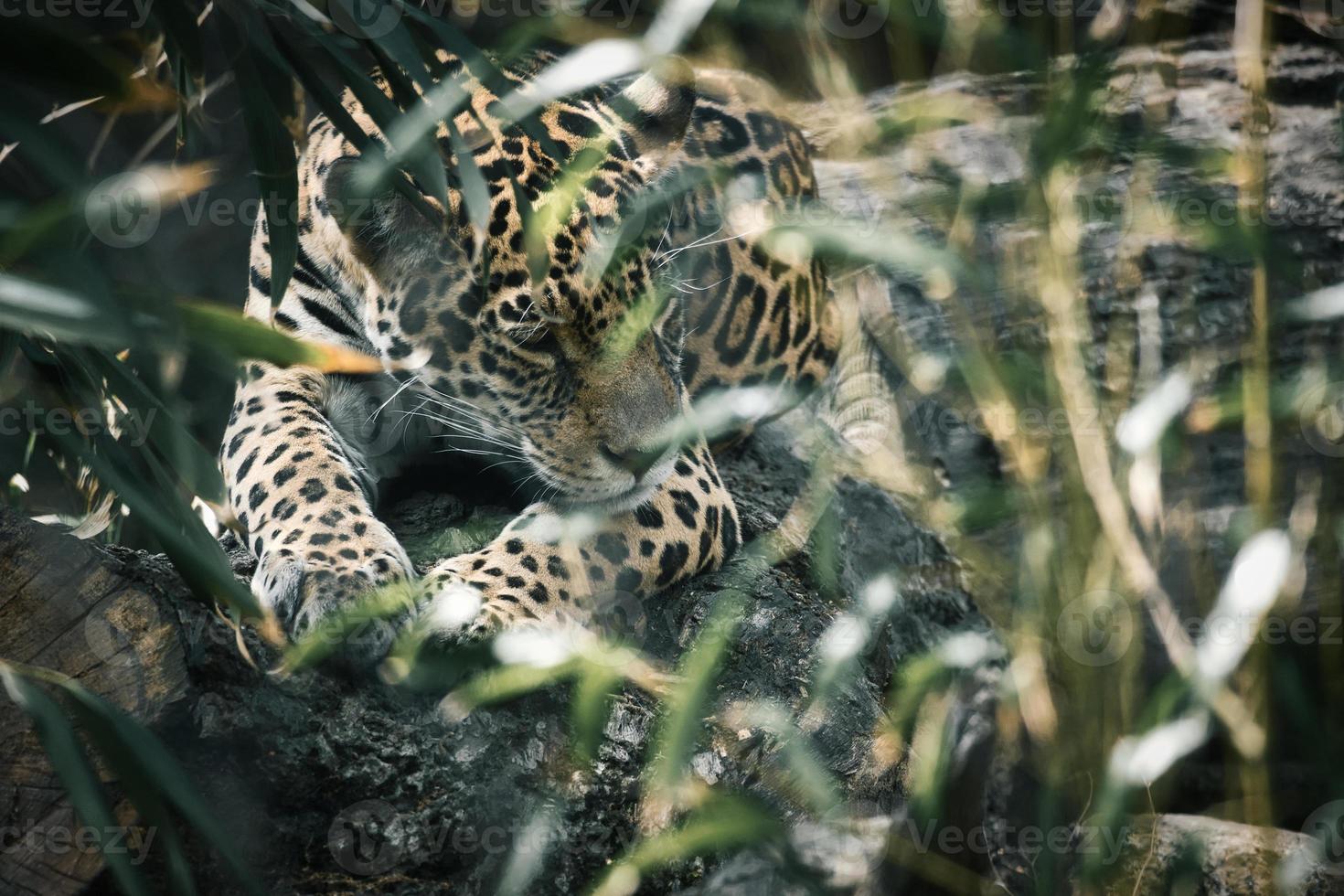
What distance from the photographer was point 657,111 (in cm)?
328

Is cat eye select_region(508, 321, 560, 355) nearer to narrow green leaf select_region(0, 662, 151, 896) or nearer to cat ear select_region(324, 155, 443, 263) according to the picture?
cat ear select_region(324, 155, 443, 263)

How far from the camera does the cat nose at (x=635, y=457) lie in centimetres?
281

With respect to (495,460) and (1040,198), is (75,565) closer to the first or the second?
(495,460)

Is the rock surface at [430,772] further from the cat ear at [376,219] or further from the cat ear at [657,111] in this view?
the cat ear at [657,111]

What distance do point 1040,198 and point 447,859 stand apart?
86.1 inches

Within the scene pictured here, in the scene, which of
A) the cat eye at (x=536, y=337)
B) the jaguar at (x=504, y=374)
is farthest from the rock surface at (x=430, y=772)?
the cat eye at (x=536, y=337)

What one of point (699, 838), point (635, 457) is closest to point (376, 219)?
point (635, 457)

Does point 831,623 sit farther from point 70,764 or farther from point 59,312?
point 59,312

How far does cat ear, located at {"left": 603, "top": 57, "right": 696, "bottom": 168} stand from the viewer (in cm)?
321

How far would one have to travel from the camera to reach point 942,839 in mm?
3037

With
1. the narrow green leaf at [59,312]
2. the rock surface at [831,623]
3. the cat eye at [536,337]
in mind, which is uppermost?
the narrow green leaf at [59,312]

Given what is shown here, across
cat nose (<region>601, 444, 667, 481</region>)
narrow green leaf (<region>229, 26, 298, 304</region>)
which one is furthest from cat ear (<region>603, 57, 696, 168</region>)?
narrow green leaf (<region>229, 26, 298, 304</region>)

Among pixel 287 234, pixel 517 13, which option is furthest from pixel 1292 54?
pixel 287 234

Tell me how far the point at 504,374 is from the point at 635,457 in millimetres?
409
